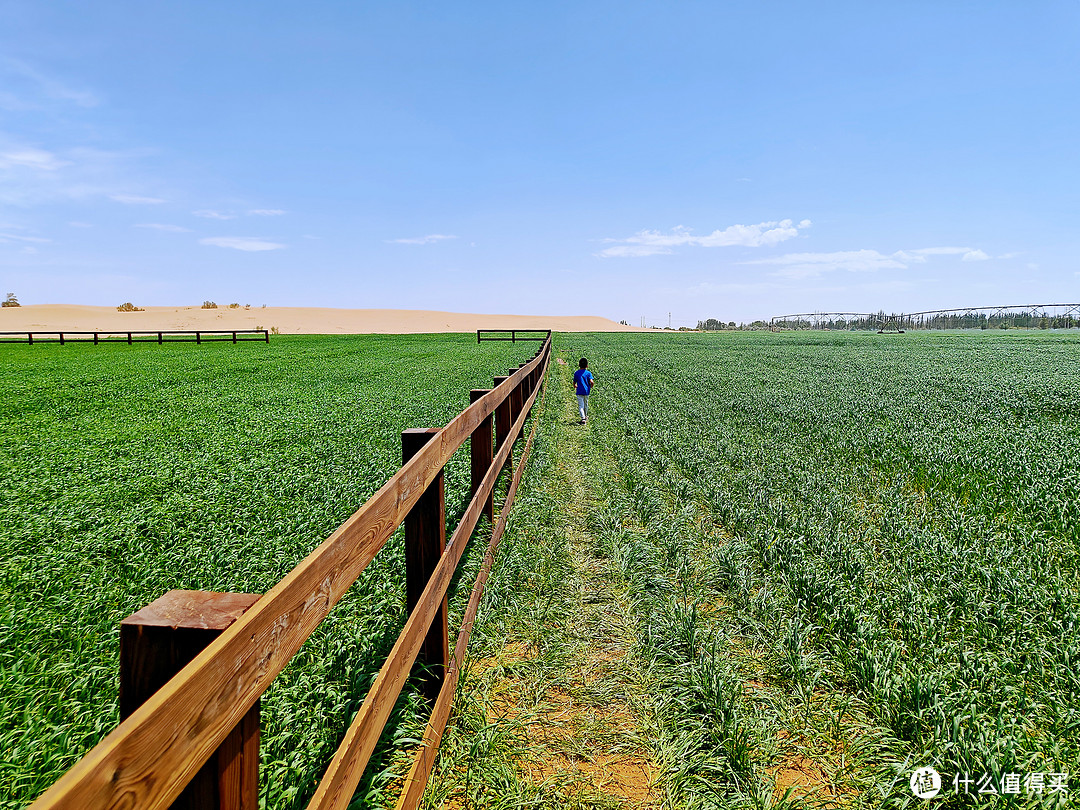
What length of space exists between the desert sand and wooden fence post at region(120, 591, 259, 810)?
72408mm

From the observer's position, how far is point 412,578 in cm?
290

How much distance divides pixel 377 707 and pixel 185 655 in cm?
124

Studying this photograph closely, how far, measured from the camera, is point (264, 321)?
324 ft

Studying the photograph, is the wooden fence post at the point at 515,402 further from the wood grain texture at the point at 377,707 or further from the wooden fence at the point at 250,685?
the wooden fence at the point at 250,685

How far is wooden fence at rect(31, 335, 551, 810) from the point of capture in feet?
2.95

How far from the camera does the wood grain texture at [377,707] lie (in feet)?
5.93

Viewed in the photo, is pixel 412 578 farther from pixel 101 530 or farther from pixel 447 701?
pixel 101 530

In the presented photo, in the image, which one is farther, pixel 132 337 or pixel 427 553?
pixel 132 337

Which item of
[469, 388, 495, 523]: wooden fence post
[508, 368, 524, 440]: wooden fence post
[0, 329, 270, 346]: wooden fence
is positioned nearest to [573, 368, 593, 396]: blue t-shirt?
[508, 368, 524, 440]: wooden fence post

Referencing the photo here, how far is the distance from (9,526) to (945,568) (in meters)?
8.70

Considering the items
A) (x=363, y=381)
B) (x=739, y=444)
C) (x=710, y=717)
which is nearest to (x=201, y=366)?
(x=363, y=381)

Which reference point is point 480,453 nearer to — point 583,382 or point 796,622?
point 796,622

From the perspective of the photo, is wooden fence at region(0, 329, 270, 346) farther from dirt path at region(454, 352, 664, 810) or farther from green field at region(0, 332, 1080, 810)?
dirt path at region(454, 352, 664, 810)

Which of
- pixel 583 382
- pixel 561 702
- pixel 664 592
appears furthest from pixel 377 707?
pixel 583 382
